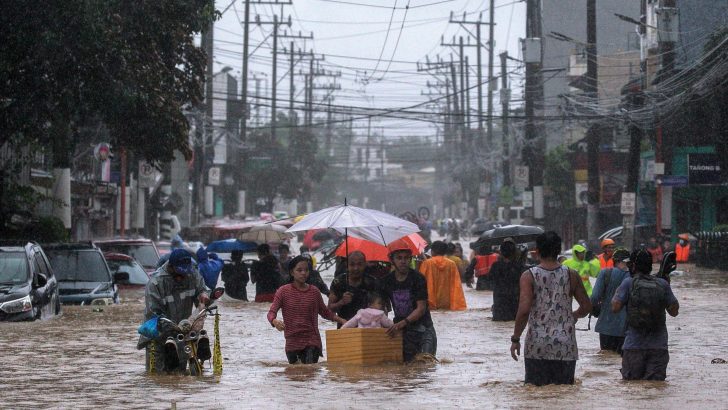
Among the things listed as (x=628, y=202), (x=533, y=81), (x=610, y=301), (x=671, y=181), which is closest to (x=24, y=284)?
(x=610, y=301)

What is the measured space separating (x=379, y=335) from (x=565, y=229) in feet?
181

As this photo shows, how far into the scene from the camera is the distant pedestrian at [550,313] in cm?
1091

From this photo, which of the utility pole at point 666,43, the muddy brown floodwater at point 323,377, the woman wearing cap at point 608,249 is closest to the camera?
the muddy brown floodwater at point 323,377

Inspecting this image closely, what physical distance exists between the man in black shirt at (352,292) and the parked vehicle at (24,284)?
751 centimetres

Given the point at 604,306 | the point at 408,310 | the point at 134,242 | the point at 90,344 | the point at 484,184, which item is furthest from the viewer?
the point at 484,184

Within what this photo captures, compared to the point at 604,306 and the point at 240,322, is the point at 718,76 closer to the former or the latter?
the point at 240,322

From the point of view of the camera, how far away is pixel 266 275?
27.3 metres

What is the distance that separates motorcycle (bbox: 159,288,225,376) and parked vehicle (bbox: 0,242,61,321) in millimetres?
7803

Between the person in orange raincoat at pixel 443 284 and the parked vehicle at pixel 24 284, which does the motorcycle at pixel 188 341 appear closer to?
the parked vehicle at pixel 24 284

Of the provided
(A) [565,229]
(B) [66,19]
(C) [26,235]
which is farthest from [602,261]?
(A) [565,229]

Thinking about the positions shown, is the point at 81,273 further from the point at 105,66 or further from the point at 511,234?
the point at 511,234

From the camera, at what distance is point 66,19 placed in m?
23.8

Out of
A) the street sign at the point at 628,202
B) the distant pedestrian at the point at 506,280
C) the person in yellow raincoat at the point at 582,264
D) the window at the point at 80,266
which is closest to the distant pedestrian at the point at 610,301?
the person in yellow raincoat at the point at 582,264

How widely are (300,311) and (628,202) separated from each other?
1122 inches
